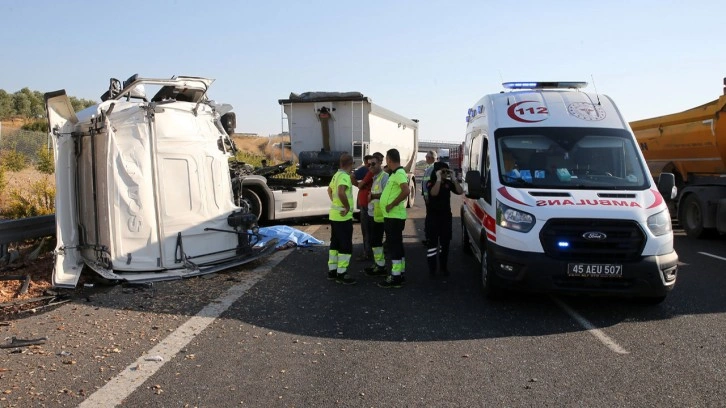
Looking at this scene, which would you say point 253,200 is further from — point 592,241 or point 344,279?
point 592,241

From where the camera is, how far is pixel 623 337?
5.22 meters

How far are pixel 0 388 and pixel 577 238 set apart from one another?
508cm

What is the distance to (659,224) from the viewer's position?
5.70 meters

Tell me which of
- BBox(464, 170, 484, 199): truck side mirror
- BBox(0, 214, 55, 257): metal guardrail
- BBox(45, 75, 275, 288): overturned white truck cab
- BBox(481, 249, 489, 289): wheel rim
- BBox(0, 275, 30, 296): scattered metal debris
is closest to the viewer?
BBox(481, 249, 489, 289): wheel rim

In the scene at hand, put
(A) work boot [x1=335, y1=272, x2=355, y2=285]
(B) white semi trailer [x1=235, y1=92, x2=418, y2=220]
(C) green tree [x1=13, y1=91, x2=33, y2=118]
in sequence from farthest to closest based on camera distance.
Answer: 1. (C) green tree [x1=13, y1=91, x2=33, y2=118]
2. (B) white semi trailer [x1=235, y1=92, x2=418, y2=220]
3. (A) work boot [x1=335, y1=272, x2=355, y2=285]

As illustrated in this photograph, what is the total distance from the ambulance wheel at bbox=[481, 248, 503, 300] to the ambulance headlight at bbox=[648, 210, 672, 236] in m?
1.63

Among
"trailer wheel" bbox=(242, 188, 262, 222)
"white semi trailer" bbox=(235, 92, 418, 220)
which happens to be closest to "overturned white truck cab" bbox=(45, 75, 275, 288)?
"trailer wheel" bbox=(242, 188, 262, 222)


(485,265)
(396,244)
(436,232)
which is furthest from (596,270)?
(436,232)

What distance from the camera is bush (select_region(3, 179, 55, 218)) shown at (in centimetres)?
1006

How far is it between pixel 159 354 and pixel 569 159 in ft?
16.0

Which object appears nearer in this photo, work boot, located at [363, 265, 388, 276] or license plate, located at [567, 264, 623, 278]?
license plate, located at [567, 264, 623, 278]

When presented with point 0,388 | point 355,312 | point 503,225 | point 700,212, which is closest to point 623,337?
point 503,225

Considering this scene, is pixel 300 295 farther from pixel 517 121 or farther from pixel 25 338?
pixel 517 121

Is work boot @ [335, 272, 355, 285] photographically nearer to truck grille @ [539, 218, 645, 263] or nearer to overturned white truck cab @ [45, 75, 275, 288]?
overturned white truck cab @ [45, 75, 275, 288]
